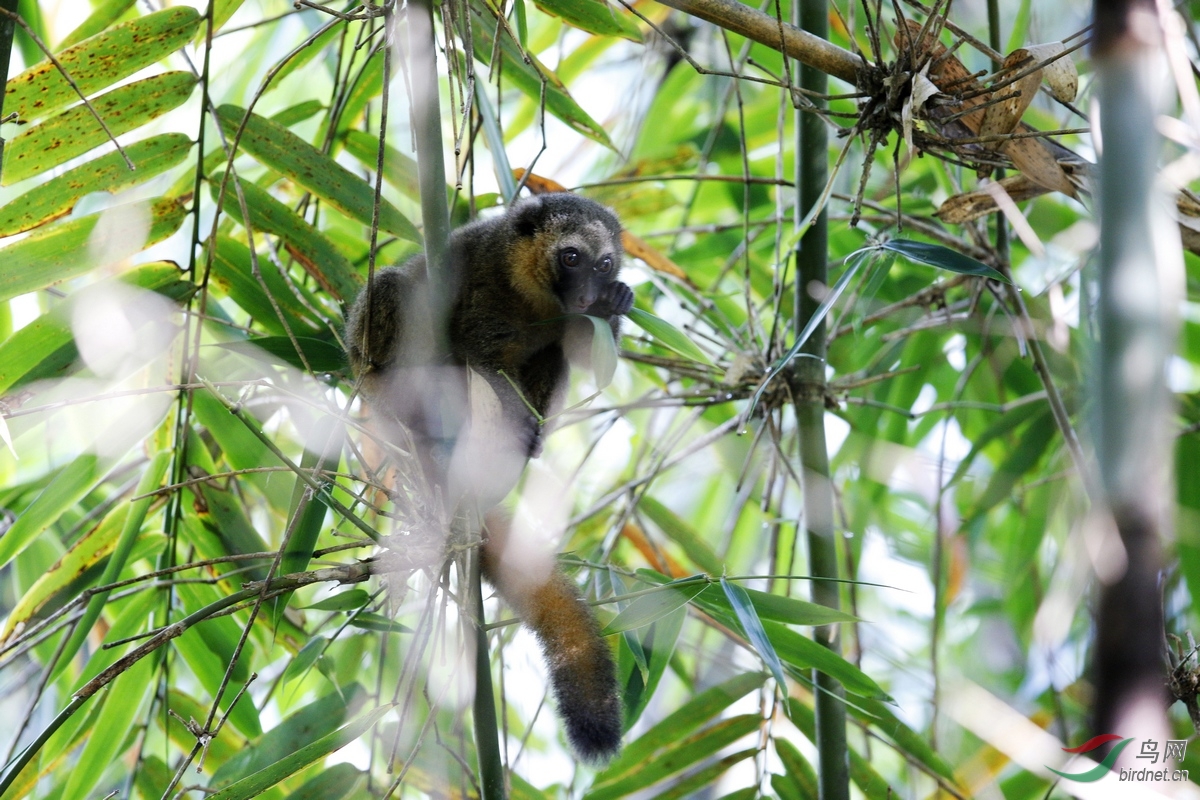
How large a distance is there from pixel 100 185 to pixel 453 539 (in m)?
1.33

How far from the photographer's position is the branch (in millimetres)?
2000

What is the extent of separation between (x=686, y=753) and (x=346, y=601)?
3.61 feet

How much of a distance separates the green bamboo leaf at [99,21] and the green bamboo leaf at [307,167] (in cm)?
43

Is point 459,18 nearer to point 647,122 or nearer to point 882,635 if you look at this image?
point 647,122

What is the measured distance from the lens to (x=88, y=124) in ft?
7.80

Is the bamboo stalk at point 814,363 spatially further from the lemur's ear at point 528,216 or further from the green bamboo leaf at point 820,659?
the lemur's ear at point 528,216

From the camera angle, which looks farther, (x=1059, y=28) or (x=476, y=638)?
(x=1059, y=28)

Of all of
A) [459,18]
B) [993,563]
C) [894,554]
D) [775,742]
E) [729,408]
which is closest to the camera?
[459,18]

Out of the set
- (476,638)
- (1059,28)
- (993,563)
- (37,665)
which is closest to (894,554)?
(993,563)

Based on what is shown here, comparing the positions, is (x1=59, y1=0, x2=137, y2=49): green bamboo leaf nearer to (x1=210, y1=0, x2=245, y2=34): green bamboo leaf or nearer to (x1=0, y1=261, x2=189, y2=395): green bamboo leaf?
(x1=210, y1=0, x2=245, y2=34): green bamboo leaf

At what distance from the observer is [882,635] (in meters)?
4.18

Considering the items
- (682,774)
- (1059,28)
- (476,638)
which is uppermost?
(1059,28)

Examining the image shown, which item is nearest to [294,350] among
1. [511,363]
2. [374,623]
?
[374,623]

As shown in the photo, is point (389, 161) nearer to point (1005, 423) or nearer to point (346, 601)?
point (346, 601)
